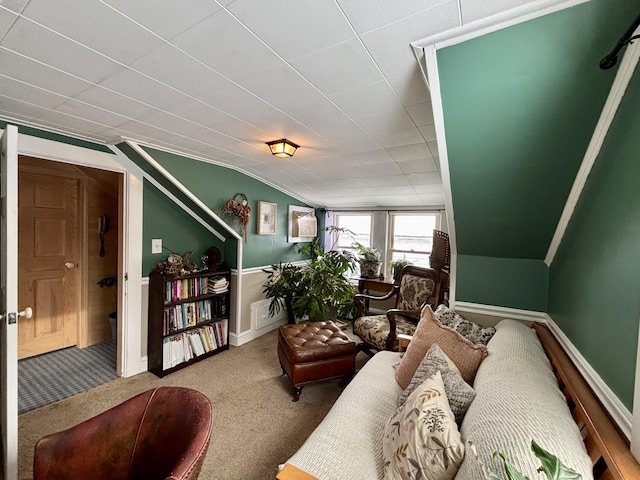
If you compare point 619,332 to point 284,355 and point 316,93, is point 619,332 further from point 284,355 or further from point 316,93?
point 284,355

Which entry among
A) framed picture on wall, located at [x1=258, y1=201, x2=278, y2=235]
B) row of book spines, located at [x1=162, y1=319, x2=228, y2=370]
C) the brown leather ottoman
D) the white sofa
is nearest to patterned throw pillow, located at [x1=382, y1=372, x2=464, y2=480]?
the white sofa

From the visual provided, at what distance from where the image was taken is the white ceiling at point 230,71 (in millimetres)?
990

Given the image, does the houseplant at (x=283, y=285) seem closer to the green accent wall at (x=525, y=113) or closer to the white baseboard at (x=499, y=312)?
the white baseboard at (x=499, y=312)

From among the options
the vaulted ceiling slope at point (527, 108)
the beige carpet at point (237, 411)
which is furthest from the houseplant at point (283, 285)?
the vaulted ceiling slope at point (527, 108)

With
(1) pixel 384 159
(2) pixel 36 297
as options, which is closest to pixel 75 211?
(2) pixel 36 297

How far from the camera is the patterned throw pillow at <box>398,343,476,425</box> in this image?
1.22 metres

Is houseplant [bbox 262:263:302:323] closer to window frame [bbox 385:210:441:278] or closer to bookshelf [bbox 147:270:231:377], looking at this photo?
bookshelf [bbox 147:270:231:377]

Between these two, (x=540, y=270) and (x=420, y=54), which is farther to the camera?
(x=540, y=270)

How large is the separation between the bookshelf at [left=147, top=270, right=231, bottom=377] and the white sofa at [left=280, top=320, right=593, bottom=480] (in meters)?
1.98

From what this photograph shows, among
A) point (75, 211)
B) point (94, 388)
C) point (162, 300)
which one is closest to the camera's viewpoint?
point (94, 388)

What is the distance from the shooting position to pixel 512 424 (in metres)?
0.87

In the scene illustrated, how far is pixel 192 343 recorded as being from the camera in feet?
9.55

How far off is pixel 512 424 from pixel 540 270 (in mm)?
1666

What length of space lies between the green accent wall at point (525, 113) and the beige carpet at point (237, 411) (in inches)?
75.5
